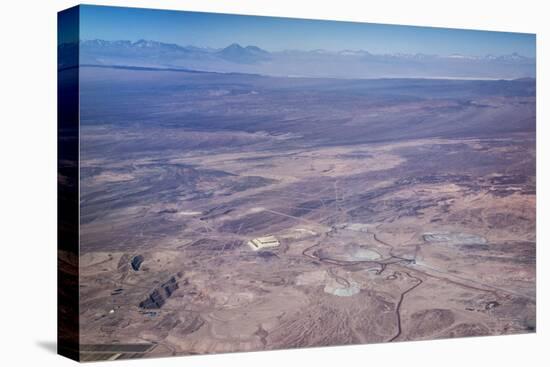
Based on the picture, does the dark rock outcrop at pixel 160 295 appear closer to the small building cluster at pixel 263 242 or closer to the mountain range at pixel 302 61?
the small building cluster at pixel 263 242

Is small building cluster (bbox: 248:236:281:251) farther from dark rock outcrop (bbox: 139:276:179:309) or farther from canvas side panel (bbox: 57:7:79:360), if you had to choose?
canvas side panel (bbox: 57:7:79:360)

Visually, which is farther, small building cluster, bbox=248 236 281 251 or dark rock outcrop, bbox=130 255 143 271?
small building cluster, bbox=248 236 281 251

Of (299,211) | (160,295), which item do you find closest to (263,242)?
(299,211)

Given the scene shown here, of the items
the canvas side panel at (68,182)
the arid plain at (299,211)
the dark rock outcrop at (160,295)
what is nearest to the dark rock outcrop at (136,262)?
the arid plain at (299,211)

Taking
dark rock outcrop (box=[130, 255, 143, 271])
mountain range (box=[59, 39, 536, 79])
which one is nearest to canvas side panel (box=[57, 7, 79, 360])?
mountain range (box=[59, 39, 536, 79])

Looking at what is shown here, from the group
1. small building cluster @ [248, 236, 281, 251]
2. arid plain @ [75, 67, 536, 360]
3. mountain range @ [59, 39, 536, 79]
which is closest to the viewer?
arid plain @ [75, 67, 536, 360]
